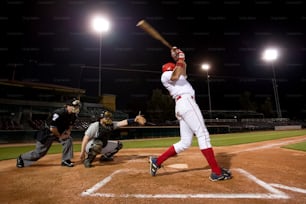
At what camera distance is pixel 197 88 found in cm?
4222

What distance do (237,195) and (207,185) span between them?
1.56 ft

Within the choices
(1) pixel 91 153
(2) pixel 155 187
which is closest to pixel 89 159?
(1) pixel 91 153

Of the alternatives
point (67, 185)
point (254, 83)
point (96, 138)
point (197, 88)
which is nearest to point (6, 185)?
point (67, 185)

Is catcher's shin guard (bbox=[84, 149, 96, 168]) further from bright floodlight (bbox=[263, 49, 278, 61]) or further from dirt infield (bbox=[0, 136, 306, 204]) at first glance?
bright floodlight (bbox=[263, 49, 278, 61])

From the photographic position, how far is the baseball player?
2.96 m

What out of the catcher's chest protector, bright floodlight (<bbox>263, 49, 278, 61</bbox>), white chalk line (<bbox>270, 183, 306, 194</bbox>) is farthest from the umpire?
bright floodlight (<bbox>263, 49, 278, 61</bbox>)

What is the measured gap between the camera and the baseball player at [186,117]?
9.72ft

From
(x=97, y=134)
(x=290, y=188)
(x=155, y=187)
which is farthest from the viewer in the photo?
(x=97, y=134)

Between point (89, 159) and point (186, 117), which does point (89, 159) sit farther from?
point (186, 117)

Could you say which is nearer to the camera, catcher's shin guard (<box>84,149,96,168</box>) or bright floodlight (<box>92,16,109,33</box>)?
catcher's shin guard (<box>84,149,96,168</box>)

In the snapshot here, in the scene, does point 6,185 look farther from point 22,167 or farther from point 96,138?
point 96,138

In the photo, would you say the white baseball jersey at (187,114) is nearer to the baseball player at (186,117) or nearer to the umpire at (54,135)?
the baseball player at (186,117)

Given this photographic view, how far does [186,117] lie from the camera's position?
3137 mm

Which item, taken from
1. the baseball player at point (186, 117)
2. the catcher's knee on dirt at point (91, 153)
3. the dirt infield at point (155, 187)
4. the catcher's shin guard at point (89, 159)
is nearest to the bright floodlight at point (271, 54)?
the dirt infield at point (155, 187)
